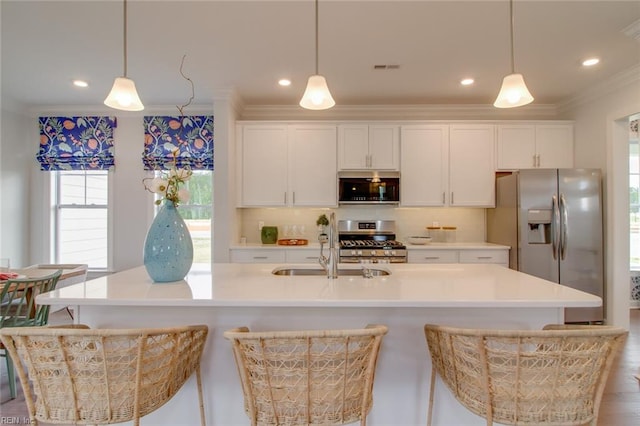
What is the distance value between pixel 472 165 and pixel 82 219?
511cm

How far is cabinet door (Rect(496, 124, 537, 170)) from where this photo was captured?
12.5 ft

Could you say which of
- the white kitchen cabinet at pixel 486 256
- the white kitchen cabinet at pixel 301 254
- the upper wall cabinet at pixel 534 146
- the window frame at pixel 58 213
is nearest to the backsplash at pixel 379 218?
the white kitchen cabinet at pixel 301 254

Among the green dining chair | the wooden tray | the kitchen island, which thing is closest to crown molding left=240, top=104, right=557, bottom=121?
the wooden tray

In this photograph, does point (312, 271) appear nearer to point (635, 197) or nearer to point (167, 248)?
point (167, 248)

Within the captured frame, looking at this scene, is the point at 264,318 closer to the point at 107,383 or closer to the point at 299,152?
the point at 107,383

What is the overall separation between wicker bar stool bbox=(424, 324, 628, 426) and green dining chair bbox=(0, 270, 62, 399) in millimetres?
2722

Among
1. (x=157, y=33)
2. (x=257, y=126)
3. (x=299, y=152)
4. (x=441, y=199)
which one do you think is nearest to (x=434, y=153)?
(x=441, y=199)

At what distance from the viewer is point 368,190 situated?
3.82 m

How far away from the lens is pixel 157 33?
2535 millimetres

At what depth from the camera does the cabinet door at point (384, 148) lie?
3.85 m

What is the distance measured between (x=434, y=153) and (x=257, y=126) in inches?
84.5

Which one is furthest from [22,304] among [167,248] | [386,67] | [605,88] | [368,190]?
[605,88]

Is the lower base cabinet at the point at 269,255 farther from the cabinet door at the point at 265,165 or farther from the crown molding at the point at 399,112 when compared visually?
the crown molding at the point at 399,112

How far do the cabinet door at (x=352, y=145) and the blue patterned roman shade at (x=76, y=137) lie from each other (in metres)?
3.00
